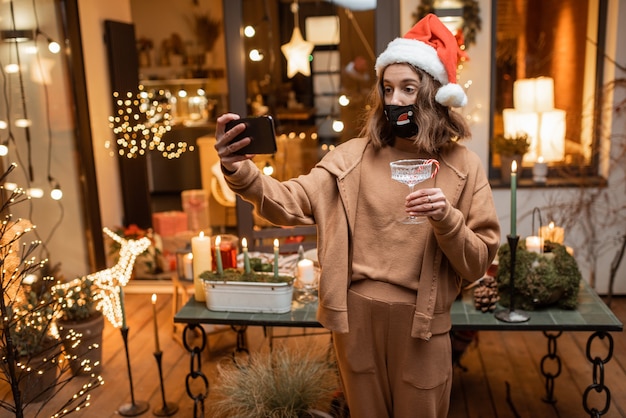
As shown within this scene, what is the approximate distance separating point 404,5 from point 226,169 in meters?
2.52

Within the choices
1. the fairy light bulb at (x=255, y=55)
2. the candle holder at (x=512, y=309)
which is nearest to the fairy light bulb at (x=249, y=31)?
the fairy light bulb at (x=255, y=55)

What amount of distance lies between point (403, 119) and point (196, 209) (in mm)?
3594

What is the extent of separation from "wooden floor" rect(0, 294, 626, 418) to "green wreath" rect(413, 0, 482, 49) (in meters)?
1.71

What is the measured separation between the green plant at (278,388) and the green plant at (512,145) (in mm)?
2022

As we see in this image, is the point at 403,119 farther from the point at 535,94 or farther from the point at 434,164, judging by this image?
the point at 535,94

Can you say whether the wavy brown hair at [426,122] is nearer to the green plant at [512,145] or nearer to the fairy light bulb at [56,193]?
the green plant at [512,145]

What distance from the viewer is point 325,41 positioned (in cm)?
379

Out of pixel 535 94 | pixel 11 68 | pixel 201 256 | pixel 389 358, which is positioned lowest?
pixel 389 358

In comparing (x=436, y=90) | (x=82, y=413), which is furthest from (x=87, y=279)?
(x=436, y=90)

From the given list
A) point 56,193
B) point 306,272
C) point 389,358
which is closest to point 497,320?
point 389,358

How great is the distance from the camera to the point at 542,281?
7.84 ft

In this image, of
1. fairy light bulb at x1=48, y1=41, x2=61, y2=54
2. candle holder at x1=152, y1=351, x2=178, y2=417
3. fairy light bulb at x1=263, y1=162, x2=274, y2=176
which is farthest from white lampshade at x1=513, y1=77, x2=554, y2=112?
fairy light bulb at x1=48, y1=41, x2=61, y2=54

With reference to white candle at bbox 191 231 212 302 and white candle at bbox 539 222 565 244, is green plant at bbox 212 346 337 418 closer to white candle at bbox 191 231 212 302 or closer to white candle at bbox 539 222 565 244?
white candle at bbox 191 231 212 302

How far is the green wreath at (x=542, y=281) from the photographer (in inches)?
94.2
